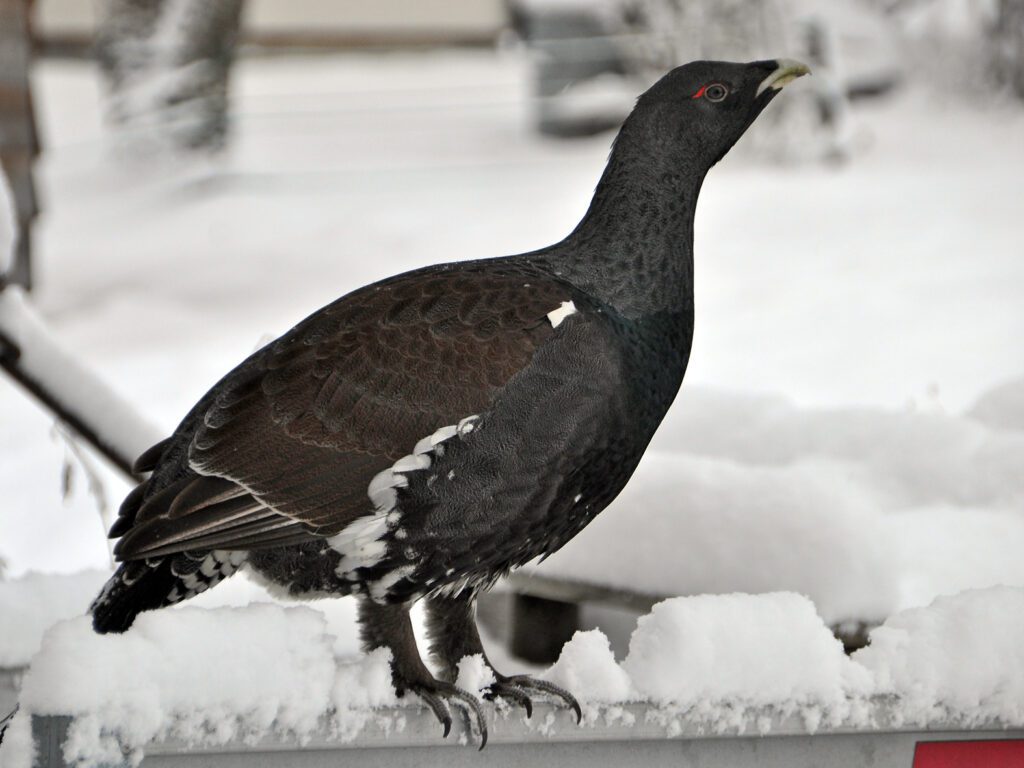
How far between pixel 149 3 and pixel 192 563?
10420mm

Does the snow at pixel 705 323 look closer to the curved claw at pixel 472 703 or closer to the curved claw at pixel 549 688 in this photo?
the curved claw at pixel 549 688

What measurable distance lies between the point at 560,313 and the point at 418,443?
319 mm

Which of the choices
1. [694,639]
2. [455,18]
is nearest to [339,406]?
[694,639]

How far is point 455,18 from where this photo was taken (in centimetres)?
1928

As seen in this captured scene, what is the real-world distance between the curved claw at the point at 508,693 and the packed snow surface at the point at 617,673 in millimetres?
104

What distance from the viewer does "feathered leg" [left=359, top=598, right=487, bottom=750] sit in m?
2.09

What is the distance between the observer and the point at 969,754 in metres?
1.97

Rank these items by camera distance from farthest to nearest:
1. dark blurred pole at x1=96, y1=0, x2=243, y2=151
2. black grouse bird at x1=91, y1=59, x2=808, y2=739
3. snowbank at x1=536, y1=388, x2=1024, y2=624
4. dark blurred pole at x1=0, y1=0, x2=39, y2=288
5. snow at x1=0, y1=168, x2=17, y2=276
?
dark blurred pole at x1=96, y1=0, x2=243, y2=151
dark blurred pole at x1=0, y1=0, x2=39, y2=288
snow at x1=0, y1=168, x2=17, y2=276
snowbank at x1=536, y1=388, x2=1024, y2=624
black grouse bird at x1=91, y1=59, x2=808, y2=739

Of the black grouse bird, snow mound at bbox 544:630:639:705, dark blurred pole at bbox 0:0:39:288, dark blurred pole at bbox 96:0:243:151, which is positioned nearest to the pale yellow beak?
the black grouse bird

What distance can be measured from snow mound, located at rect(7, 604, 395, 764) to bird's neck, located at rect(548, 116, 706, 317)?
834 millimetres

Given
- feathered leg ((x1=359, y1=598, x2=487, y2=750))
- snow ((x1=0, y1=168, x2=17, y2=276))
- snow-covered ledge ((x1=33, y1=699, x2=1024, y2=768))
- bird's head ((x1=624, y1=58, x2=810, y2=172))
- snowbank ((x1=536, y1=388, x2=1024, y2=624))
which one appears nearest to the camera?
snow-covered ledge ((x1=33, y1=699, x2=1024, y2=768))

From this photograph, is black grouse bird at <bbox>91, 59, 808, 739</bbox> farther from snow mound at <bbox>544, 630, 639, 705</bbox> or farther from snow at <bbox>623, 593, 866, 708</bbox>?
snow at <bbox>623, 593, 866, 708</bbox>

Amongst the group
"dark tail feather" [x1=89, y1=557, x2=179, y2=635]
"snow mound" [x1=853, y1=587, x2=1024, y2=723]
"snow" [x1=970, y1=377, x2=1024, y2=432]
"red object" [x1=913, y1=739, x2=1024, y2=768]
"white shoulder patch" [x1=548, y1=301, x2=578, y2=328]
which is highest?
"white shoulder patch" [x1=548, y1=301, x2=578, y2=328]

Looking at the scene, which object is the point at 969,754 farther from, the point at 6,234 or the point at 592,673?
the point at 6,234
